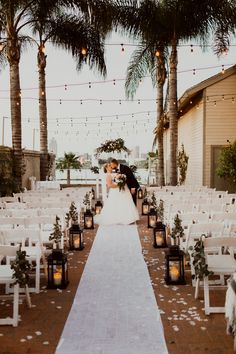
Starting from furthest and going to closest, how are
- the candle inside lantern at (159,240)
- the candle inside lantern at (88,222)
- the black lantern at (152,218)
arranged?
the candle inside lantern at (88,222), the black lantern at (152,218), the candle inside lantern at (159,240)

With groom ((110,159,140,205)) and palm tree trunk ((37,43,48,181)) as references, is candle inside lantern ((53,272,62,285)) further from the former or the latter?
palm tree trunk ((37,43,48,181))

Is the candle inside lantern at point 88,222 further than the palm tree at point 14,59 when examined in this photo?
No

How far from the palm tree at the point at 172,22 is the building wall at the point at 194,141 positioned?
9.94ft

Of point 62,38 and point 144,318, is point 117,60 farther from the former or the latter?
point 144,318

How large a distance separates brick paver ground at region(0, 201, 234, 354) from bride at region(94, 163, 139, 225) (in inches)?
222

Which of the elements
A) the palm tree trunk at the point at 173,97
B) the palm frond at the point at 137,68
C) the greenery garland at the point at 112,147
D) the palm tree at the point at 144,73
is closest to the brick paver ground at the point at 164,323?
the palm tree trunk at the point at 173,97

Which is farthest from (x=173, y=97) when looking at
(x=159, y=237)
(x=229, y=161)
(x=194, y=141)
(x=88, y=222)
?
(x=159, y=237)

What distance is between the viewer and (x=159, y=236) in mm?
9430

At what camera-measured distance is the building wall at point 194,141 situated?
2050cm

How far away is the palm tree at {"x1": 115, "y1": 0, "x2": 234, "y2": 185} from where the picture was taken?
16906 millimetres

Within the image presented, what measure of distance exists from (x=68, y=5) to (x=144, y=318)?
13.4 metres

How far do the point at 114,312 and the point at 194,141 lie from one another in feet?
57.8

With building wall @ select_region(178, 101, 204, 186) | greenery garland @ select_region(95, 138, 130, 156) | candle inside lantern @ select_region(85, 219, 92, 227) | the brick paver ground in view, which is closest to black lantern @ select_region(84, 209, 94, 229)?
candle inside lantern @ select_region(85, 219, 92, 227)

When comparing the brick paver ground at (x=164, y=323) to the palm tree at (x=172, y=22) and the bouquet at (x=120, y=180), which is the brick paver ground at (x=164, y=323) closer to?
the bouquet at (x=120, y=180)
